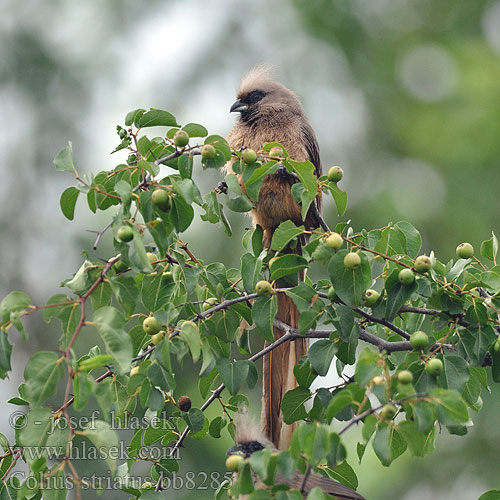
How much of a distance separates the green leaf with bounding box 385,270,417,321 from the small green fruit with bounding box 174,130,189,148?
69 centimetres

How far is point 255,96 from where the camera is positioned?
4.27 m

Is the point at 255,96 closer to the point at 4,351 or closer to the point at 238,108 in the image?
the point at 238,108

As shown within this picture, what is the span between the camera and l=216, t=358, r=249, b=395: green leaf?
2.15 m

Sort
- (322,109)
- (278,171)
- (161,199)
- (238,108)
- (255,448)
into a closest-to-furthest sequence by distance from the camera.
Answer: (161,199) < (255,448) < (278,171) < (238,108) < (322,109)

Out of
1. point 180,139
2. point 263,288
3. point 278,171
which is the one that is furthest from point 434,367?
point 278,171

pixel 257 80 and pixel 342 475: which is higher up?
pixel 257 80

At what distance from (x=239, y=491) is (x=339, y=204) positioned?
1.02 metres

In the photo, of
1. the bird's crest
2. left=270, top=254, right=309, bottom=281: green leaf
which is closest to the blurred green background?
the bird's crest

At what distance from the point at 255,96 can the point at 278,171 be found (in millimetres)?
1143

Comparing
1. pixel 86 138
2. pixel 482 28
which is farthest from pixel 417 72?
pixel 86 138

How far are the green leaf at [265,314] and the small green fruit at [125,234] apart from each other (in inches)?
19.7

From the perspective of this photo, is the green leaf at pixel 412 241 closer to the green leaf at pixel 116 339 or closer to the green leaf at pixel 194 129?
the green leaf at pixel 194 129

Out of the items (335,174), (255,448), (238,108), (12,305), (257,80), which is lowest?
(255,448)

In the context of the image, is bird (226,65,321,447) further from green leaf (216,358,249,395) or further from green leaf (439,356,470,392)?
green leaf (439,356,470,392)
